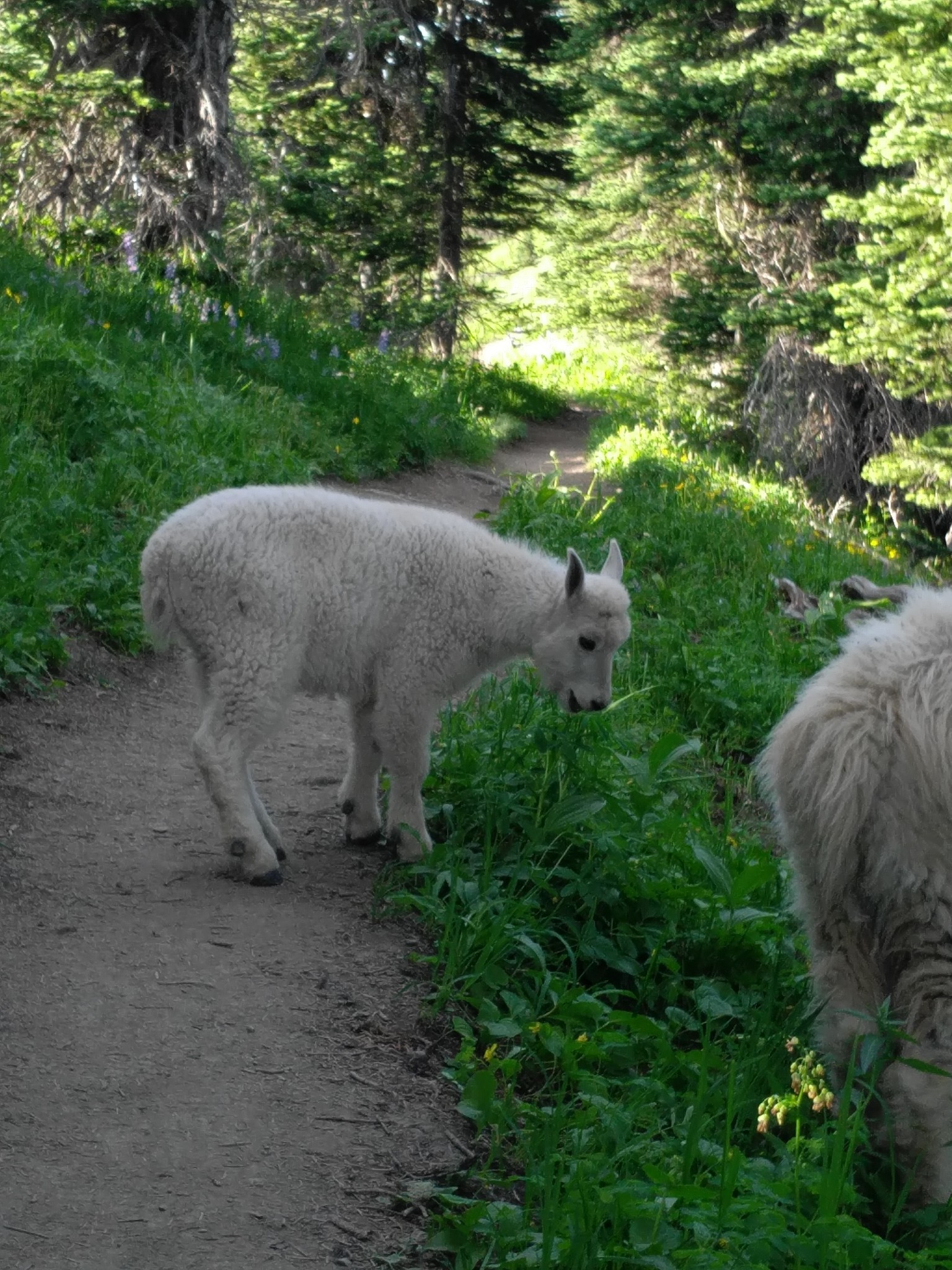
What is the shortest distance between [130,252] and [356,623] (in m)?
8.52

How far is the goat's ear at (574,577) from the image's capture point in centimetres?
520

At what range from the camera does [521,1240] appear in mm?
2764

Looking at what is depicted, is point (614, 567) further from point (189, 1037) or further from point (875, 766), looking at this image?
point (189, 1037)

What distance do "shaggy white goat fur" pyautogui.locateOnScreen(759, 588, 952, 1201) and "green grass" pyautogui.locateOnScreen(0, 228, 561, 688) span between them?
3.98m

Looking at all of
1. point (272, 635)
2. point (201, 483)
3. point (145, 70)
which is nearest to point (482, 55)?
point (145, 70)

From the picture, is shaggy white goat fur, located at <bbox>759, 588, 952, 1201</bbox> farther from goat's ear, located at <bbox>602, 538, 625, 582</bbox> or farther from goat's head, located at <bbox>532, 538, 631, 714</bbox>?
goat's ear, located at <bbox>602, 538, 625, 582</bbox>

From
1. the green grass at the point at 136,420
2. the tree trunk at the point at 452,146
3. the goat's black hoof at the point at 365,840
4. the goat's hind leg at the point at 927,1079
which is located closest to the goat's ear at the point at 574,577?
the goat's black hoof at the point at 365,840

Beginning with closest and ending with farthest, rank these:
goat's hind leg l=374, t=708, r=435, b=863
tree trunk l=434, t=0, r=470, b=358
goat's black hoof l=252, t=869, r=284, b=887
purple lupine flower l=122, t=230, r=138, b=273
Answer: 1. goat's black hoof l=252, t=869, r=284, b=887
2. goat's hind leg l=374, t=708, r=435, b=863
3. purple lupine flower l=122, t=230, r=138, b=273
4. tree trunk l=434, t=0, r=470, b=358

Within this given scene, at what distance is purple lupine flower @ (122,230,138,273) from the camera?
38.2 ft

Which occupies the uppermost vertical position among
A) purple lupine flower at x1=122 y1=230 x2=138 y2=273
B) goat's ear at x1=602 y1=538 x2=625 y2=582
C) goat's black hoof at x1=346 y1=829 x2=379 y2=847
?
purple lupine flower at x1=122 y1=230 x2=138 y2=273

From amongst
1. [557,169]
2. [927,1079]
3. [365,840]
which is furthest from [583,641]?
[557,169]

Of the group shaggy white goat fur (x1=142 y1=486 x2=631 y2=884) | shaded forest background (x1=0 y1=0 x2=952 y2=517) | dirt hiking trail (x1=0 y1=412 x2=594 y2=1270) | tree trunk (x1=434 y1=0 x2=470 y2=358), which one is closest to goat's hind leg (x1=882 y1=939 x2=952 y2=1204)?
dirt hiking trail (x1=0 y1=412 x2=594 y2=1270)

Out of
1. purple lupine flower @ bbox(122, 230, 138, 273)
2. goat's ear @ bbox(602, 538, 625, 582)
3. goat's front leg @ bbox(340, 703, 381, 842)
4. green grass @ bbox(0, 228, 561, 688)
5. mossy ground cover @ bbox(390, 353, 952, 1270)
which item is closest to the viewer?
mossy ground cover @ bbox(390, 353, 952, 1270)

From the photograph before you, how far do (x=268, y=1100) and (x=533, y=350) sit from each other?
101ft
